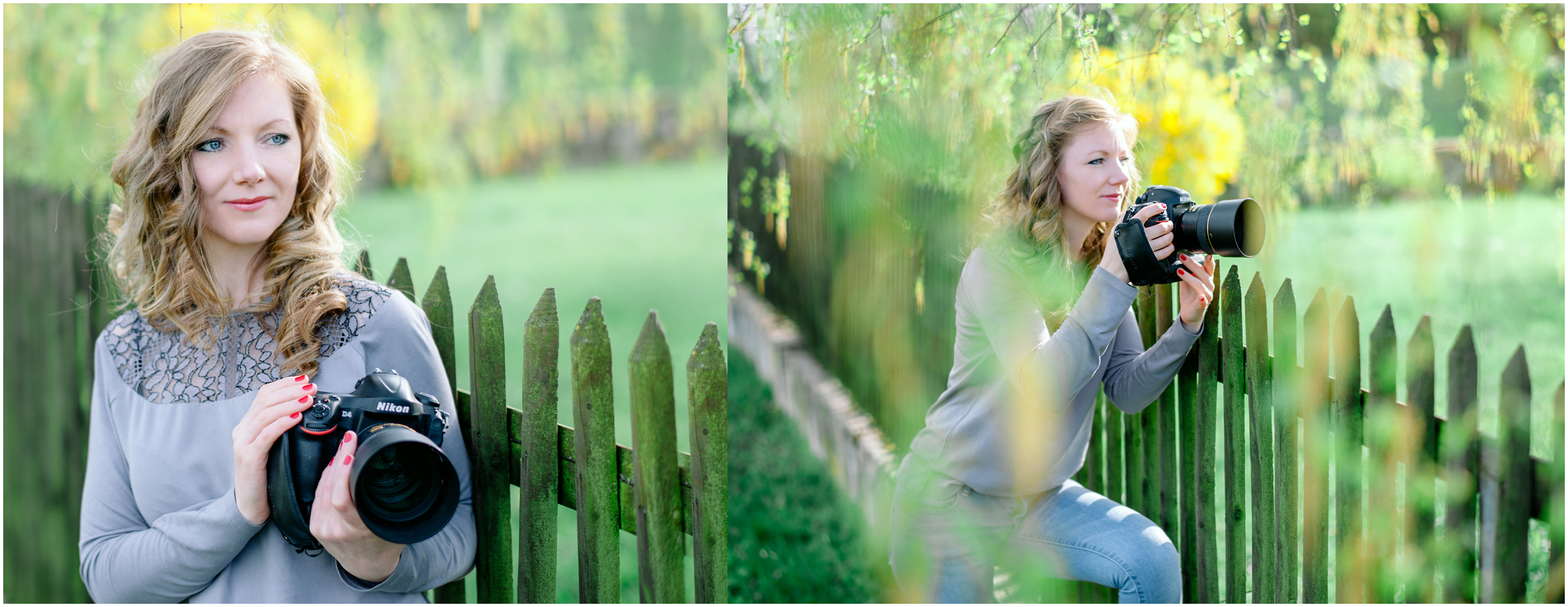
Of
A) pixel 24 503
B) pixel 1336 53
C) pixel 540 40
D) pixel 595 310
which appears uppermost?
pixel 540 40

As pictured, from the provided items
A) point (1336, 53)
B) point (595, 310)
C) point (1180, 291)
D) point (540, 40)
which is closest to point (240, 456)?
point (595, 310)

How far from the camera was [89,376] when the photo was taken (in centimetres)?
268

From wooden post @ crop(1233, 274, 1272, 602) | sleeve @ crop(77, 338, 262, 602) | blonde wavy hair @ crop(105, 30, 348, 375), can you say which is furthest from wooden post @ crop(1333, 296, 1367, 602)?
sleeve @ crop(77, 338, 262, 602)

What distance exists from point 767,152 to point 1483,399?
2.12 meters

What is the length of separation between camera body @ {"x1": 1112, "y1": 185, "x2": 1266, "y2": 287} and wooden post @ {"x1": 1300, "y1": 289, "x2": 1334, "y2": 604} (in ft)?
0.73

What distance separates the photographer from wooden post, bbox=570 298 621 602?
164cm

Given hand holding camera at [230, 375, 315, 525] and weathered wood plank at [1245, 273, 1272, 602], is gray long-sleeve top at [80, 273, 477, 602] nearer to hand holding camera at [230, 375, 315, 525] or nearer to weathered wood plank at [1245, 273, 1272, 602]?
hand holding camera at [230, 375, 315, 525]

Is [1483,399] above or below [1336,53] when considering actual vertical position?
below

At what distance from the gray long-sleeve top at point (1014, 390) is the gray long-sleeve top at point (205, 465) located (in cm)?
94

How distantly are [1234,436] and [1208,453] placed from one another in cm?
7

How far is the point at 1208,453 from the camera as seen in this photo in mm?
1822

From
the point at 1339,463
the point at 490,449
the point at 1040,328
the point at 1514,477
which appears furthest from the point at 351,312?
the point at 1514,477

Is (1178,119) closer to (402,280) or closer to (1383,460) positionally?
(1383,460)

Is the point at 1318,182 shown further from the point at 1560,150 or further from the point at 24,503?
the point at 24,503
